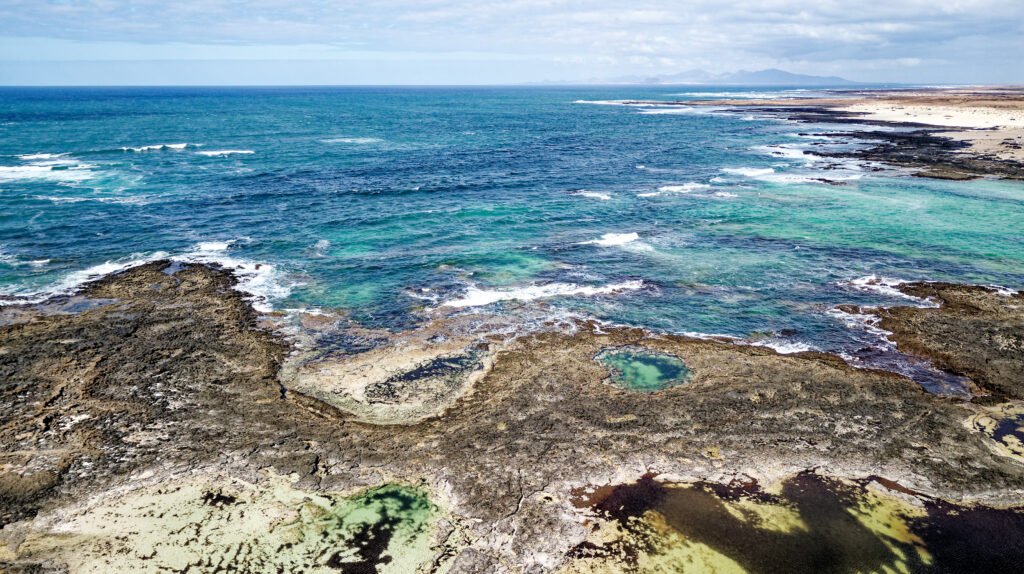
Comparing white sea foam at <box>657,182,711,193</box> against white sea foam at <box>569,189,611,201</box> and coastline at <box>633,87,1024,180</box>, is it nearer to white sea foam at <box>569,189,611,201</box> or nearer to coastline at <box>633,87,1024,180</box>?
white sea foam at <box>569,189,611,201</box>

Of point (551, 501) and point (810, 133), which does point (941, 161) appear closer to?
point (810, 133)

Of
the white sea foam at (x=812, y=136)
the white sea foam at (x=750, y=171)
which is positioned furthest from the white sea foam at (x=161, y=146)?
the white sea foam at (x=812, y=136)

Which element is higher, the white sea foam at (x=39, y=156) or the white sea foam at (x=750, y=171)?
the white sea foam at (x=39, y=156)

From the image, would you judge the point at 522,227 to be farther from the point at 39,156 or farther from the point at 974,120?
the point at 974,120

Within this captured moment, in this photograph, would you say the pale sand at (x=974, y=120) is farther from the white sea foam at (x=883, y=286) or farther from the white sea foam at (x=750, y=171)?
the white sea foam at (x=883, y=286)

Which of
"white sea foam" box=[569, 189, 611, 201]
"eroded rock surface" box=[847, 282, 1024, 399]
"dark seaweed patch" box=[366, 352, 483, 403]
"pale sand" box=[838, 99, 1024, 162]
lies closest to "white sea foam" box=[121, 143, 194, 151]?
"white sea foam" box=[569, 189, 611, 201]
